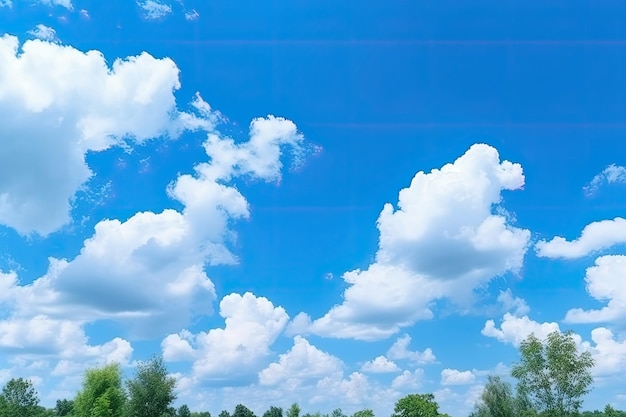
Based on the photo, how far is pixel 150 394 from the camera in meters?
82.7

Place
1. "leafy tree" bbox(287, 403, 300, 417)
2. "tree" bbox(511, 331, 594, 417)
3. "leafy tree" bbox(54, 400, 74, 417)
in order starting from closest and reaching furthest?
1. "tree" bbox(511, 331, 594, 417)
2. "leafy tree" bbox(287, 403, 300, 417)
3. "leafy tree" bbox(54, 400, 74, 417)

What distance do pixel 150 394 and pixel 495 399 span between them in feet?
162

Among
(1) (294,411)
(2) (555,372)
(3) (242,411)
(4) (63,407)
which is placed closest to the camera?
(2) (555,372)

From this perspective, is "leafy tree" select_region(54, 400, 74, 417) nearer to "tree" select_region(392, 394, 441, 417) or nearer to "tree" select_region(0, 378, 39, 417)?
"tree" select_region(0, 378, 39, 417)

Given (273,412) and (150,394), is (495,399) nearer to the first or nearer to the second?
(150,394)

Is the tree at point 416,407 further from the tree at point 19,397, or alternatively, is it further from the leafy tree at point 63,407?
the leafy tree at point 63,407

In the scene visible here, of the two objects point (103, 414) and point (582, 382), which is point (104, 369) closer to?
point (103, 414)

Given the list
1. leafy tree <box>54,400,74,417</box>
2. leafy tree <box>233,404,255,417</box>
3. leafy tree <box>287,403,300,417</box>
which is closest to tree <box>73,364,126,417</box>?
leafy tree <box>287,403,300,417</box>

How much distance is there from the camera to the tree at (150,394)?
81.8 m

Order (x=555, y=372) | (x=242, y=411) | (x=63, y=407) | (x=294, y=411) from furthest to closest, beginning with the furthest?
(x=63, y=407) < (x=242, y=411) < (x=294, y=411) < (x=555, y=372)

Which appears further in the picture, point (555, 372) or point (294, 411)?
point (294, 411)

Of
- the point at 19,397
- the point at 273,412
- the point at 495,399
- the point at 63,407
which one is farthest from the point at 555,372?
the point at 63,407

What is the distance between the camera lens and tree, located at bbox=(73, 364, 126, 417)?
237 feet

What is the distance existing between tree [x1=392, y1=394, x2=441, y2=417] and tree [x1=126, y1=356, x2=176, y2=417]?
33.4m
